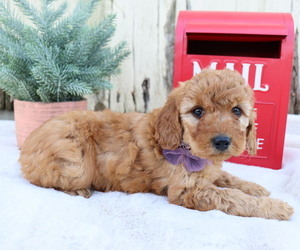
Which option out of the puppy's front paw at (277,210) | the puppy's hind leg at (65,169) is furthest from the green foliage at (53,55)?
the puppy's front paw at (277,210)

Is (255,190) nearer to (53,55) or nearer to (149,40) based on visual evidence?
(53,55)

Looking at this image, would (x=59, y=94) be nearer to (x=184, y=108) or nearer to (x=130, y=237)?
(x=184, y=108)

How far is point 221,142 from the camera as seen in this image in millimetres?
1785

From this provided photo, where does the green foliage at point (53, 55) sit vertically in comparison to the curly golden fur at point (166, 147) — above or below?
above

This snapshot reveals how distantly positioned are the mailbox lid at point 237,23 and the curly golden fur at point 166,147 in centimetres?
97

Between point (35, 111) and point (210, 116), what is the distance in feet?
6.01

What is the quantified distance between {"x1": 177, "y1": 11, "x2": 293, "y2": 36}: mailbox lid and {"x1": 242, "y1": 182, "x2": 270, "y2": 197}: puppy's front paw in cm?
132

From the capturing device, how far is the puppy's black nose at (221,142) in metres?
1.78

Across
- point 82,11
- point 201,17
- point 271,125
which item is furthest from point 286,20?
point 82,11

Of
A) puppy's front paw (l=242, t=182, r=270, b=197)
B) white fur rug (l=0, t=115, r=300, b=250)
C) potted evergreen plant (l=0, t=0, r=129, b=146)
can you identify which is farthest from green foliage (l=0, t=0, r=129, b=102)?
puppy's front paw (l=242, t=182, r=270, b=197)

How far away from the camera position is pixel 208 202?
6.61 feet

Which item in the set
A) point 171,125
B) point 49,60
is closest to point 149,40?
point 49,60

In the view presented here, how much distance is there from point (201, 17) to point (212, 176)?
1.52 metres

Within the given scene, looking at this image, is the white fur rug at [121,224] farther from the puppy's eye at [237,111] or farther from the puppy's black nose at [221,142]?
the puppy's eye at [237,111]
